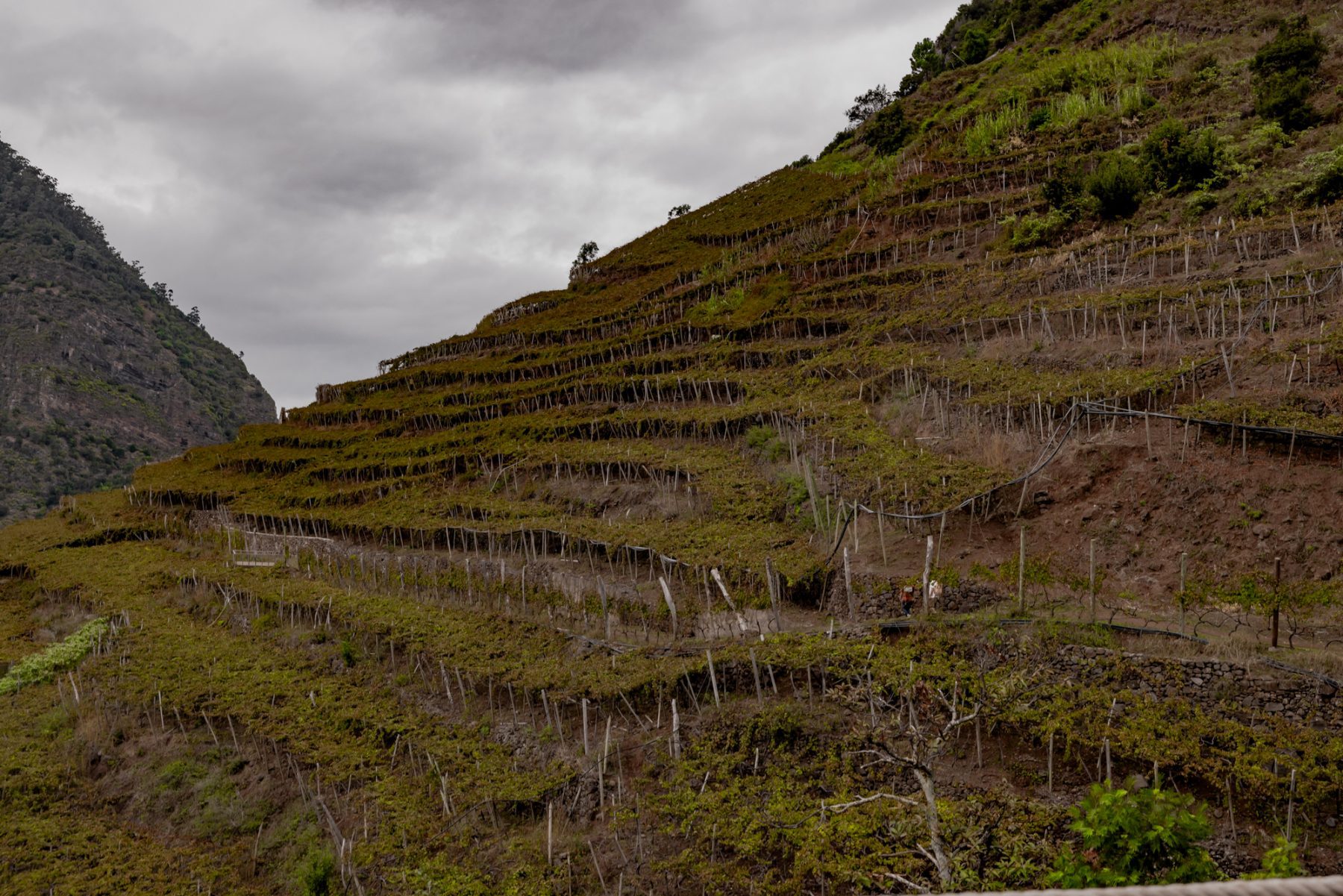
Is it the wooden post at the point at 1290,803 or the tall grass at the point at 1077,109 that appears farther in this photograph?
the tall grass at the point at 1077,109

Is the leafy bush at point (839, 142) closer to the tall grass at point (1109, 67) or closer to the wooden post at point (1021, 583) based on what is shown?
the tall grass at point (1109, 67)

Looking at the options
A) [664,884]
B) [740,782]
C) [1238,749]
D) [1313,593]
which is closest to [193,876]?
[664,884]

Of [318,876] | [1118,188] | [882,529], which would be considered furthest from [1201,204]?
[318,876]

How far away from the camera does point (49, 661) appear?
19.6m

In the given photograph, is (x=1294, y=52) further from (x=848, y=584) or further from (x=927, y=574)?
(x=848, y=584)

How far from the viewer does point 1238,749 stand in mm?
8141

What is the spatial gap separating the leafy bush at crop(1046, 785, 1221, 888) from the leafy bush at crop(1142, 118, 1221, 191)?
22705 mm

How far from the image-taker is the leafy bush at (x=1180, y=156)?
2295 centimetres

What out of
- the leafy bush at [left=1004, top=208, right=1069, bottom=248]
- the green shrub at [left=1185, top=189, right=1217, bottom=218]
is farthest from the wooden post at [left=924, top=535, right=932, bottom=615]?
the leafy bush at [left=1004, top=208, right=1069, bottom=248]

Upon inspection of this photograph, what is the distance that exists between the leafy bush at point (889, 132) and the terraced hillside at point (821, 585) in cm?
1005

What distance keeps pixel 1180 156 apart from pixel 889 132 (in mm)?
21296

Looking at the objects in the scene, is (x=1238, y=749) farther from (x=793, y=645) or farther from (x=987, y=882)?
(x=793, y=645)

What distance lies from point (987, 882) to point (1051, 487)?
823 cm

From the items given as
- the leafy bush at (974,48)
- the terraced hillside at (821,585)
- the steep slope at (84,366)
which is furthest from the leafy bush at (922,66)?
the steep slope at (84,366)
